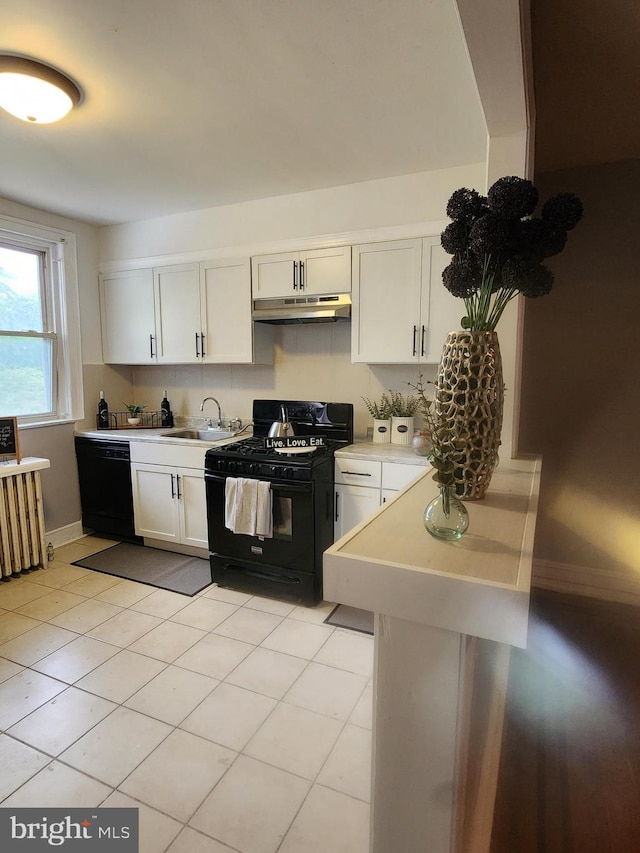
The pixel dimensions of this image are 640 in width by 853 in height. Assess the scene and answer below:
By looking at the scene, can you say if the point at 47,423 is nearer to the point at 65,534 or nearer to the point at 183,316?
the point at 65,534

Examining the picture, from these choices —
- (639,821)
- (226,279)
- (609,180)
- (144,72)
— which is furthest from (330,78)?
(639,821)

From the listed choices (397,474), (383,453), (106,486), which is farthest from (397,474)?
(106,486)

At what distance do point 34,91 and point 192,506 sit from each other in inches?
95.9

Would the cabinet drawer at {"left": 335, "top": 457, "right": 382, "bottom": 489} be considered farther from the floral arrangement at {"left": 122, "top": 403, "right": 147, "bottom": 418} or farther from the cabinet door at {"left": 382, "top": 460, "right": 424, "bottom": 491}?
the floral arrangement at {"left": 122, "top": 403, "right": 147, "bottom": 418}

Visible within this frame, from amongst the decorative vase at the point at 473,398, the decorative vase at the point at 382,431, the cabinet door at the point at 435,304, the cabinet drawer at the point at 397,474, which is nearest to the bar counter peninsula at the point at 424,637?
the decorative vase at the point at 473,398

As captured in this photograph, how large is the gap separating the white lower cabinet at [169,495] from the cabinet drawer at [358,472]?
39.3 inches

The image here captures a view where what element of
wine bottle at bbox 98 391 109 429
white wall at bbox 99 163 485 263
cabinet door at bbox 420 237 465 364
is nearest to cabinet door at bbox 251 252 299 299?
white wall at bbox 99 163 485 263

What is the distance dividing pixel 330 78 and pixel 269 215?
144 cm

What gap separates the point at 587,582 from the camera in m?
3.03

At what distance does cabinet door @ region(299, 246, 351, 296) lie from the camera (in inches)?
119

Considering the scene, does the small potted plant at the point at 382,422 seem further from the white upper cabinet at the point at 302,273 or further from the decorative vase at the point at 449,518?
the decorative vase at the point at 449,518

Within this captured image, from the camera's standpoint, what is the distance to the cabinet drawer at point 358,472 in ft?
9.24

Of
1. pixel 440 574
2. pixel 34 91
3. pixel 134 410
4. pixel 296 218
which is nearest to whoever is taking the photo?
pixel 440 574

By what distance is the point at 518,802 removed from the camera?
1.53 m
